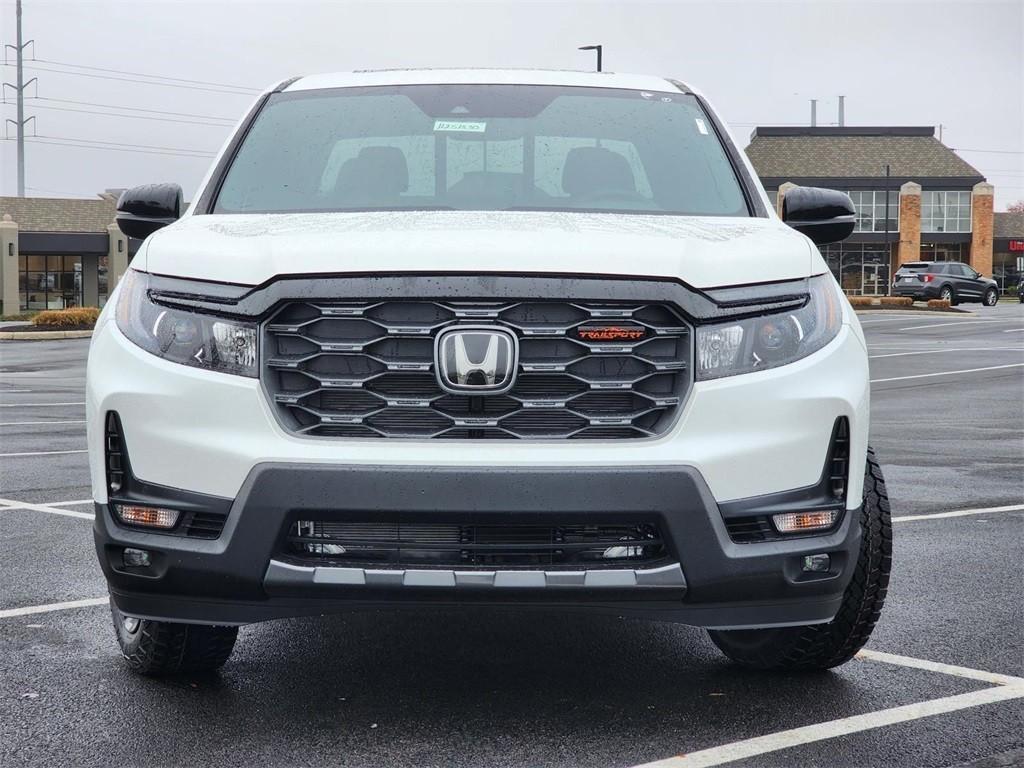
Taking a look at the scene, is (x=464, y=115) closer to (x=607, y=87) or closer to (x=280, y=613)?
(x=607, y=87)

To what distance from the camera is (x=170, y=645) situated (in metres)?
4.21

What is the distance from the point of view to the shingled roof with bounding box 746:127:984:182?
78.8 metres

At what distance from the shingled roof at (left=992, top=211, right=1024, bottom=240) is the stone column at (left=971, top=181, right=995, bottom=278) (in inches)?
140

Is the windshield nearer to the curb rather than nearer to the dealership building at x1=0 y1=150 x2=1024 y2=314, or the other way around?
the curb

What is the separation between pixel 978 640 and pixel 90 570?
12.5 ft

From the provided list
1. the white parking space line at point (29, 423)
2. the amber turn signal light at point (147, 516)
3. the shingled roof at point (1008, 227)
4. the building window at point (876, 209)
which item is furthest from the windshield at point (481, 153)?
the shingled roof at point (1008, 227)

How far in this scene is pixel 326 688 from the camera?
425cm

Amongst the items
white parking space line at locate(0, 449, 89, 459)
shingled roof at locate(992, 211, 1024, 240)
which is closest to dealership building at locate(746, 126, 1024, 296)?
shingled roof at locate(992, 211, 1024, 240)

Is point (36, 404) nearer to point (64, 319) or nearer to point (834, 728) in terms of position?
point (834, 728)

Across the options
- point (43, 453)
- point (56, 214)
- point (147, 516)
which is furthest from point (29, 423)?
point (56, 214)

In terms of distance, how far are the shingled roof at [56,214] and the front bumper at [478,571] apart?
222 ft

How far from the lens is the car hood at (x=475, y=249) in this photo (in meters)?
3.55

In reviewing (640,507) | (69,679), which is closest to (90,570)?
(69,679)

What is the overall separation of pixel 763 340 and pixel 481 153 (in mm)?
1782
